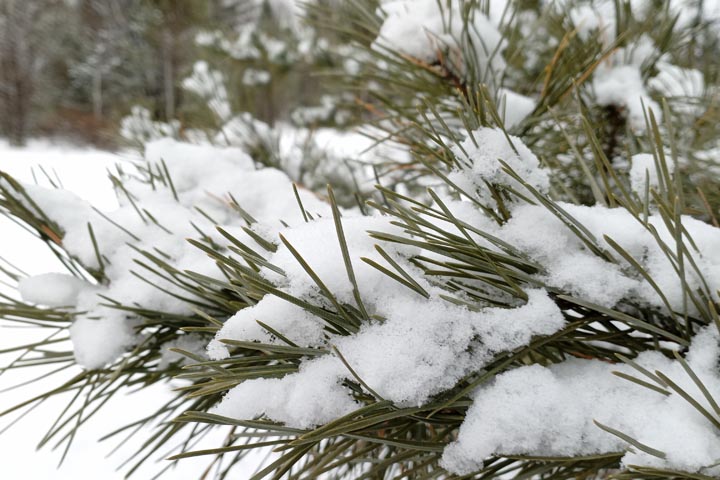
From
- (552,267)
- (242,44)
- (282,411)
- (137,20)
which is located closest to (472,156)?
(552,267)

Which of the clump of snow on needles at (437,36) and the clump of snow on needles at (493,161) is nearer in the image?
the clump of snow on needles at (493,161)

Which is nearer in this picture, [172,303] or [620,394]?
[620,394]

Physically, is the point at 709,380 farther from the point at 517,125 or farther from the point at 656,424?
the point at 517,125

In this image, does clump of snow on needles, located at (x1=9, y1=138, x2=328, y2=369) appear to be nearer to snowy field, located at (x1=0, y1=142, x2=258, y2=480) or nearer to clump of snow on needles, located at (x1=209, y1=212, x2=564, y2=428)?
clump of snow on needles, located at (x1=209, y1=212, x2=564, y2=428)

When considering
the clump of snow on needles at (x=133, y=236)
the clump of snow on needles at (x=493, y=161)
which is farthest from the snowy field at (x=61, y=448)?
the clump of snow on needles at (x=493, y=161)

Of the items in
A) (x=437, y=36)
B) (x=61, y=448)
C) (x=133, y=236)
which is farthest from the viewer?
(x=61, y=448)

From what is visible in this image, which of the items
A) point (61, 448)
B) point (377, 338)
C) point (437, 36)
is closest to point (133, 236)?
point (377, 338)

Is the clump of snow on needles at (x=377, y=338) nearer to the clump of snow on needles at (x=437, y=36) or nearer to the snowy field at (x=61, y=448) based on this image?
the clump of snow on needles at (x=437, y=36)

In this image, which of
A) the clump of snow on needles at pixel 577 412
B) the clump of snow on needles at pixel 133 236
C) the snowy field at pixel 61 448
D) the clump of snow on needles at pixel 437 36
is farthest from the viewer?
the snowy field at pixel 61 448

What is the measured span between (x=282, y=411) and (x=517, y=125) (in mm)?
369

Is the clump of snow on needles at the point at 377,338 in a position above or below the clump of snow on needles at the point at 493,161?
below

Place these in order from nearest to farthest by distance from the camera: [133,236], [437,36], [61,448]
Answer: [133,236]
[437,36]
[61,448]

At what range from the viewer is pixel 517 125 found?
478 mm

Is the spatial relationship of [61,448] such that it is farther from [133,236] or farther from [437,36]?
[437,36]
